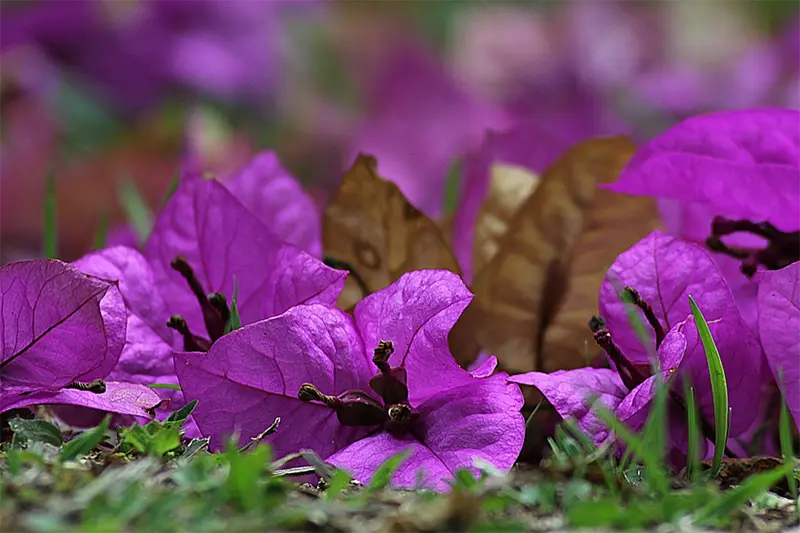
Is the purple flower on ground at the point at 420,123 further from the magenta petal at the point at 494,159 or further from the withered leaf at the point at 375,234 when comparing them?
the withered leaf at the point at 375,234

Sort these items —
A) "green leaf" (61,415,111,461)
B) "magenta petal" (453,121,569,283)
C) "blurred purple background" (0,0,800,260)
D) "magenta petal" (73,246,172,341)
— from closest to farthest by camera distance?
"green leaf" (61,415,111,461) → "magenta petal" (73,246,172,341) → "magenta petal" (453,121,569,283) → "blurred purple background" (0,0,800,260)

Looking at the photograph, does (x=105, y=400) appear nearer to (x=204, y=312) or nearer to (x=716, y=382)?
(x=204, y=312)

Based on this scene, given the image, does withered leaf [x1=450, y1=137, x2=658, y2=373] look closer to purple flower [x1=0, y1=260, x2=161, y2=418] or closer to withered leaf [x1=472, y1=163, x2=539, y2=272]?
withered leaf [x1=472, y1=163, x2=539, y2=272]

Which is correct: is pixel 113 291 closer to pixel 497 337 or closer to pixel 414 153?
pixel 497 337

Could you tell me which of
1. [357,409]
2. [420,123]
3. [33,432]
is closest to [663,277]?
[357,409]

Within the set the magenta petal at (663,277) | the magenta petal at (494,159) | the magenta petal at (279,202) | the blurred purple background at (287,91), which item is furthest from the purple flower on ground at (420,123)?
the magenta petal at (663,277)

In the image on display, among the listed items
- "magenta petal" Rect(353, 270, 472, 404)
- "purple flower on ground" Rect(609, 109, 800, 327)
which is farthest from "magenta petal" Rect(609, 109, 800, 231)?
"magenta petal" Rect(353, 270, 472, 404)
